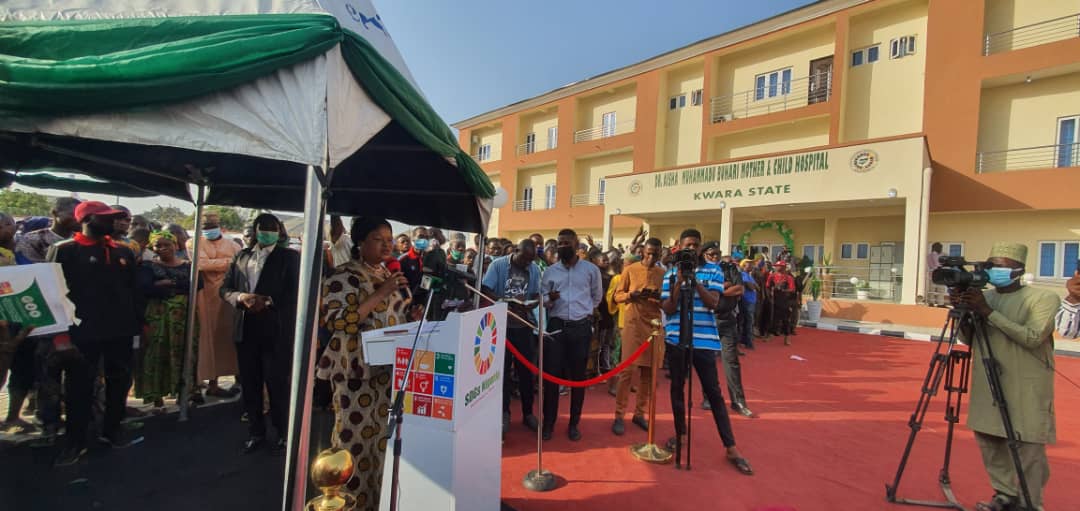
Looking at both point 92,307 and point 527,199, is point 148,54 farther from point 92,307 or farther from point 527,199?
point 527,199

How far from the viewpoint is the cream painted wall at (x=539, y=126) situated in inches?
1083

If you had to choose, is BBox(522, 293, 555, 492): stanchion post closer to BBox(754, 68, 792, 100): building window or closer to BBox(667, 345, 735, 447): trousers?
BBox(667, 345, 735, 447): trousers

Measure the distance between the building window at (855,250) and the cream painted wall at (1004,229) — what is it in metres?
1.79

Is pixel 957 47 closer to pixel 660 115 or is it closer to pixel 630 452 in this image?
pixel 660 115

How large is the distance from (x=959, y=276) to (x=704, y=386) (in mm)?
1856

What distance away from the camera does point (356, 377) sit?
8.14 feet

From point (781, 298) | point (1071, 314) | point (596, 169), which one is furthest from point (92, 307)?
point (596, 169)

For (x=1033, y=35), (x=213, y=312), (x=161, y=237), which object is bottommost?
(x=213, y=312)

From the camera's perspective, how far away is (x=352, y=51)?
1.89 m

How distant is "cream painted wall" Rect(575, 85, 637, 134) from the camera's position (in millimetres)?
23578

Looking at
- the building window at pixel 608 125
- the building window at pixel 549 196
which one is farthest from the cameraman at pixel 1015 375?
the building window at pixel 549 196

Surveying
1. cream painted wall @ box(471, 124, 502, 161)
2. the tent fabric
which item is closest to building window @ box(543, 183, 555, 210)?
cream painted wall @ box(471, 124, 502, 161)

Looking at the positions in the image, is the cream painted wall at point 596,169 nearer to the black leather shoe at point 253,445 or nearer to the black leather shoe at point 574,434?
the black leather shoe at point 574,434

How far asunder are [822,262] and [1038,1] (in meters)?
9.61
